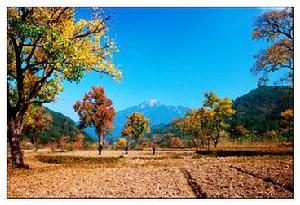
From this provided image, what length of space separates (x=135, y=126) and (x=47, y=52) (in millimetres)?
28168

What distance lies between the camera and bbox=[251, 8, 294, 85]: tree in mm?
16153

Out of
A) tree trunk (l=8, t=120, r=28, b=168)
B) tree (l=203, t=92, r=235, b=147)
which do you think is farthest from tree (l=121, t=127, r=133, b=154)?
tree trunk (l=8, t=120, r=28, b=168)

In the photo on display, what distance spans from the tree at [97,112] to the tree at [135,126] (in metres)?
9.22

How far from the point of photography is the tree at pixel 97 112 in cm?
2593

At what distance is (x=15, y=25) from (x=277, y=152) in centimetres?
1204

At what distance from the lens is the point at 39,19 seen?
15.1 meters

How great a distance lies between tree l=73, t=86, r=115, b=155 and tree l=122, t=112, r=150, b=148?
922 centimetres

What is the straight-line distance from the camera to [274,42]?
55.0 ft

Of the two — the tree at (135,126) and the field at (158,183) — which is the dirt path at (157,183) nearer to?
the field at (158,183)

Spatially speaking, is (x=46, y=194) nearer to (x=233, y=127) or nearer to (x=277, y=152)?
(x=277, y=152)

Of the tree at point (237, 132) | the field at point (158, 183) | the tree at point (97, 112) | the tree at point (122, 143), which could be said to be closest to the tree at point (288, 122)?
the field at point (158, 183)

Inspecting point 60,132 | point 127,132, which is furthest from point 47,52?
point 127,132

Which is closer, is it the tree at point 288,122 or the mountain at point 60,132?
the tree at point 288,122
